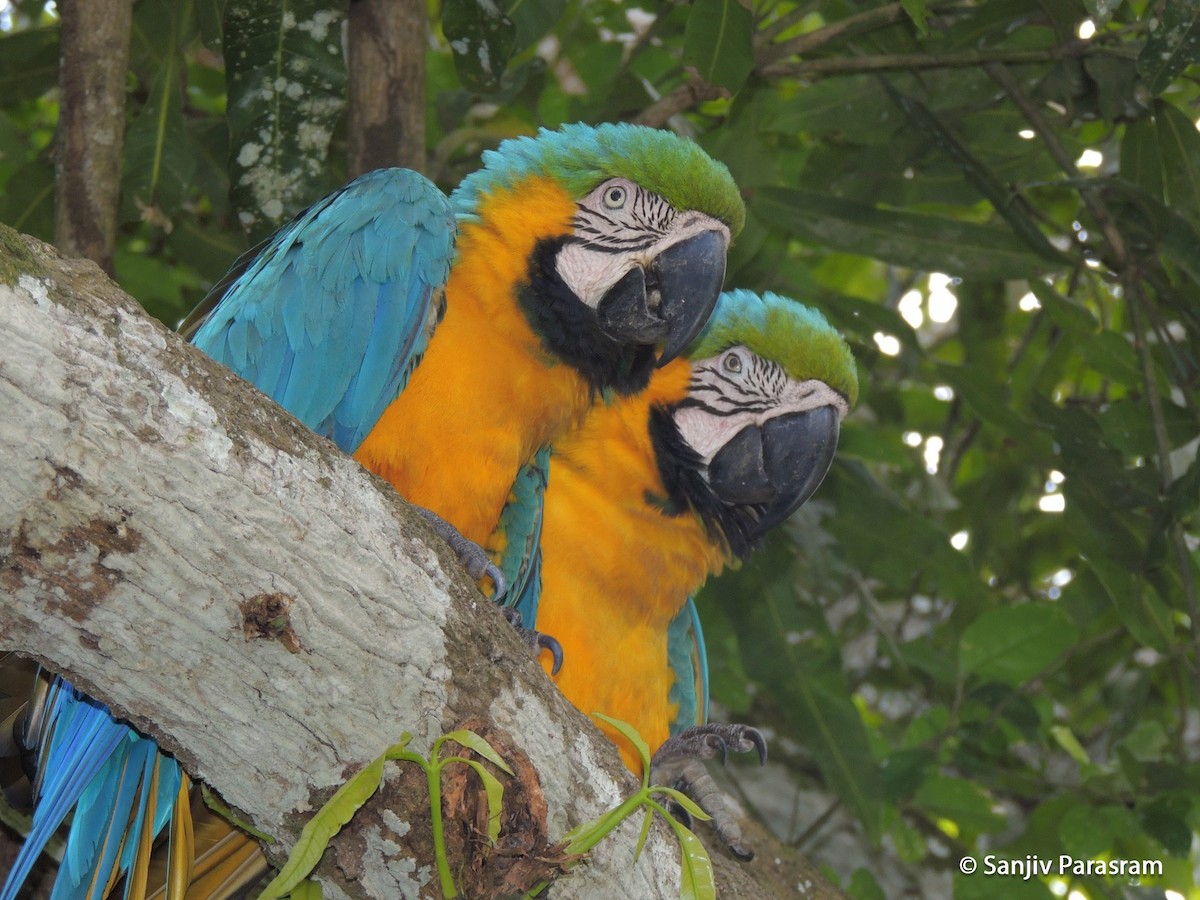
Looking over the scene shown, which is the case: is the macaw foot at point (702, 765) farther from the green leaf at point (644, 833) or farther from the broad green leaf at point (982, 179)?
the broad green leaf at point (982, 179)

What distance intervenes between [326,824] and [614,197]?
146 centimetres

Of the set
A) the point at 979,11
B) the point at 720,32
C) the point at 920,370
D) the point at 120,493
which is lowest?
the point at 120,493

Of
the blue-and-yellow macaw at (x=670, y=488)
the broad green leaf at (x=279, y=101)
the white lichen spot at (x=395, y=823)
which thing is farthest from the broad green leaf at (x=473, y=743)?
the broad green leaf at (x=279, y=101)

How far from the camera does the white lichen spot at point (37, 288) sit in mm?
1194

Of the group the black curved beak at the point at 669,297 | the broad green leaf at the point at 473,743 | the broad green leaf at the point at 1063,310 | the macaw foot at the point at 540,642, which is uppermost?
the broad green leaf at the point at 1063,310

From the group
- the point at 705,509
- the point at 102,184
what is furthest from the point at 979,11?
the point at 102,184

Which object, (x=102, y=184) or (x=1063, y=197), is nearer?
(x=102, y=184)

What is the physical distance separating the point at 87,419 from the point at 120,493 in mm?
85

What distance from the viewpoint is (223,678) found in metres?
1.40

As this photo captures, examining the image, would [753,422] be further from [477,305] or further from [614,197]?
[477,305]

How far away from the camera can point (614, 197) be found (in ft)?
8.08

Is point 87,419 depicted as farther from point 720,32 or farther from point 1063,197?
point 1063,197

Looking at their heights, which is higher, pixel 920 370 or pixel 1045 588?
pixel 920 370

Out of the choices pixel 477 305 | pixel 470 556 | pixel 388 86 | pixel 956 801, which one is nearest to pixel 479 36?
pixel 388 86
